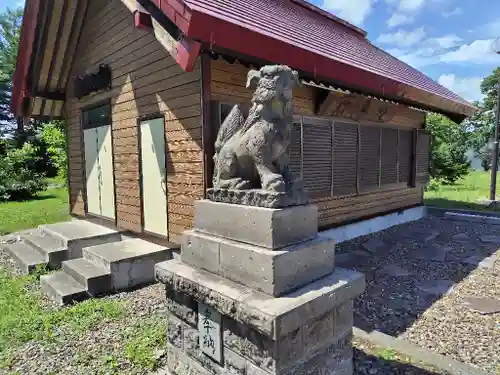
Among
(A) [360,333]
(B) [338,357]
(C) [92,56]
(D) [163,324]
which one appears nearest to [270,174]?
(B) [338,357]

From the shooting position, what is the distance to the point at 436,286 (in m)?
4.08

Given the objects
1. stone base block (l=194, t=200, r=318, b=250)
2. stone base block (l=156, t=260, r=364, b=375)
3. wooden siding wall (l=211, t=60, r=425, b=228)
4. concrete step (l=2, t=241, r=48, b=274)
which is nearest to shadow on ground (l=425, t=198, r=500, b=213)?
wooden siding wall (l=211, t=60, r=425, b=228)

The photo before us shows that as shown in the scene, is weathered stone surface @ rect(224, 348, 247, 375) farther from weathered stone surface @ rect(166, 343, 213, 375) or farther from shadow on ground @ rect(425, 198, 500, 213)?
shadow on ground @ rect(425, 198, 500, 213)

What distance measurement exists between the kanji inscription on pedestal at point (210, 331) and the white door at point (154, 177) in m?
2.71

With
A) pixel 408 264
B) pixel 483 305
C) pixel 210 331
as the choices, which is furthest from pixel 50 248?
pixel 483 305

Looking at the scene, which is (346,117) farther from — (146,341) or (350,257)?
(146,341)

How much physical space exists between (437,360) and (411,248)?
3.50 metres

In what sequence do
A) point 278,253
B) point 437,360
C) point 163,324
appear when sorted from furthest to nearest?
point 163,324 < point 437,360 < point 278,253

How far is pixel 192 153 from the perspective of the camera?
4.27 metres

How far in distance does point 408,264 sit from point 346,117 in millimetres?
2748

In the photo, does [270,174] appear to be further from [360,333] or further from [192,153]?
[192,153]

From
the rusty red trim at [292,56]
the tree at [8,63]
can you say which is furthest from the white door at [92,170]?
the tree at [8,63]

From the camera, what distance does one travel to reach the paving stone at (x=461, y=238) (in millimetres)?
6191

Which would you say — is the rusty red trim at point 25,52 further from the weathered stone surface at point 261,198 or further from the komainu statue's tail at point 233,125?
the weathered stone surface at point 261,198
